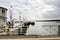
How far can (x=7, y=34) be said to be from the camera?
10328 millimetres

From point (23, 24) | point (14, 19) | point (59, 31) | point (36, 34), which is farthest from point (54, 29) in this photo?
point (14, 19)

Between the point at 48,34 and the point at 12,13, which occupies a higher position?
the point at 12,13

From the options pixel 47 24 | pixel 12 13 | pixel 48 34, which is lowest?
pixel 48 34

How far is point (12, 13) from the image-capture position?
10.8m

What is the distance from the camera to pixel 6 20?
432 inches

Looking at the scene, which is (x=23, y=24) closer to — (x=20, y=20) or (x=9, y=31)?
(x=20, y=20)

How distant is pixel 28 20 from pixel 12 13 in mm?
1308

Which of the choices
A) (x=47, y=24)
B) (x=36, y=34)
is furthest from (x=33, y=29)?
(x=47, y=24)

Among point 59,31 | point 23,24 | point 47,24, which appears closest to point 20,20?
point 23,24

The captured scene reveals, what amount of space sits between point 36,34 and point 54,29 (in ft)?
4.36

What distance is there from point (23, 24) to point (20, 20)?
0.41m

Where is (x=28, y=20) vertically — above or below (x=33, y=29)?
above

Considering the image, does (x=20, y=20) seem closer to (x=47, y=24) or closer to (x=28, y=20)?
(x=28, y=20)

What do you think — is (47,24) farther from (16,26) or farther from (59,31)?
(16,26)
